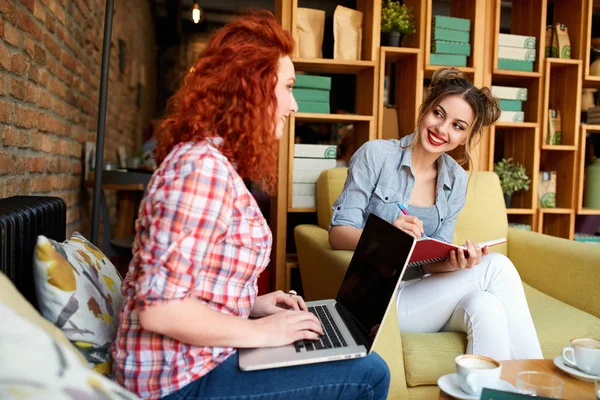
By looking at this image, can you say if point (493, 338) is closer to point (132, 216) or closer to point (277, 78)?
point (277, 78)

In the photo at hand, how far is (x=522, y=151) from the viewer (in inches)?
119

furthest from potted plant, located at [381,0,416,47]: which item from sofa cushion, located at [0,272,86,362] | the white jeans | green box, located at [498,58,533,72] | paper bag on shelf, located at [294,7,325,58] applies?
sofa cushion, located at [0,272,86,362]

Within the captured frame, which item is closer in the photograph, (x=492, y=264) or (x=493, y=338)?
(x=493, y=338)

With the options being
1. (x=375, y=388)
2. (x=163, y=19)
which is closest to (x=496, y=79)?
(x=375, y=388)

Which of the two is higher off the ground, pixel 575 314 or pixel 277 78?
pixel 277 78

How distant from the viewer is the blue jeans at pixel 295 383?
3.17 feet

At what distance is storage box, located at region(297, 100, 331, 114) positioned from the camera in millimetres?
2682

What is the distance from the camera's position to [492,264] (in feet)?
5.36

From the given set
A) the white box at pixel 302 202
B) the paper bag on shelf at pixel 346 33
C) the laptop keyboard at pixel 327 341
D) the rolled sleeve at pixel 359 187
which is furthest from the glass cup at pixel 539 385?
the paper bag on shelf at pixel 346 33

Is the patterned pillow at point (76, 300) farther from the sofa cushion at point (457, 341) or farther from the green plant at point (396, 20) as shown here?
the green plant at point (396, 20)

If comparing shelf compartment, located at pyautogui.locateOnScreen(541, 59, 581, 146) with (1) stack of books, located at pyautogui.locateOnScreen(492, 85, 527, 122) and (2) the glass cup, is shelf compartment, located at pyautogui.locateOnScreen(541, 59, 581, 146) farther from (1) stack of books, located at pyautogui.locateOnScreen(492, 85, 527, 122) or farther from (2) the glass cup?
(2) the glass cup

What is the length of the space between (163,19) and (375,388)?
7.12 meters

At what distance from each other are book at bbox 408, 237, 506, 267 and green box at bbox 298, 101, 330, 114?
4.12 ft

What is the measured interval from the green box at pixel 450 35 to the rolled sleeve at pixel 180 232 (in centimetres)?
223
